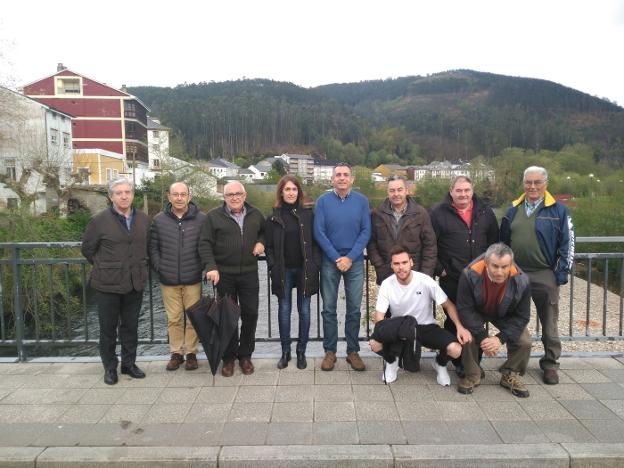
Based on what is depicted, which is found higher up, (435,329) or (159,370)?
(435,329)

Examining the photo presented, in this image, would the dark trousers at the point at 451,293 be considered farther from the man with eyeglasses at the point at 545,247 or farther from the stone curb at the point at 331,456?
the stone curb at the point at 331,456

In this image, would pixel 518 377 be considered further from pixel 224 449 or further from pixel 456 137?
pixel 456 137

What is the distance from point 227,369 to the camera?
4734 millimetres

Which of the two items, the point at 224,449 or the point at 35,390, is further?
the point at 35,390

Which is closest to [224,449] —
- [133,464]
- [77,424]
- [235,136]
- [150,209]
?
[133,464]

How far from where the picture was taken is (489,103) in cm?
18138

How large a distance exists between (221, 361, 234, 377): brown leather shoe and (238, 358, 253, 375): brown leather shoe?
0.10 meters

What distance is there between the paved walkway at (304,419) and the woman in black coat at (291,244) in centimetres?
93

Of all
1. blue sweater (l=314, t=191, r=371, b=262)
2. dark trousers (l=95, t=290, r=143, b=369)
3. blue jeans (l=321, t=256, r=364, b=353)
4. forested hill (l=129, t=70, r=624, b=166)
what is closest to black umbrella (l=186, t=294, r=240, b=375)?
dark trousers (l=95, t=290, r=143, b=369)

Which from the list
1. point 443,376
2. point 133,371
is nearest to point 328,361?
point 443,376

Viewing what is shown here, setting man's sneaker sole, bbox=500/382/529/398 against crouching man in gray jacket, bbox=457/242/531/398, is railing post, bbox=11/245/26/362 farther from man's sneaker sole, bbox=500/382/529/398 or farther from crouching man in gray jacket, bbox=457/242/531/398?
man's sneaker sole, bbox=500/382/529/398

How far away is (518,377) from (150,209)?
41.1 m

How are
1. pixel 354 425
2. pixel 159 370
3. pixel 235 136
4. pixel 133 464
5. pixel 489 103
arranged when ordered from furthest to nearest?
pixel 489 103
pixel 235 136
pixel 159 370
pixel 354 425
pixel 133 464

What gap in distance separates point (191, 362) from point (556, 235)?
3835mm
